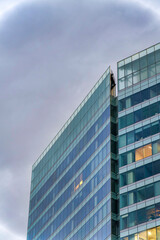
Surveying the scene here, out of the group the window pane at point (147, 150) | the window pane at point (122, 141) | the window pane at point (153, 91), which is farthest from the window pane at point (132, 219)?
the window pane at point (153, 91)

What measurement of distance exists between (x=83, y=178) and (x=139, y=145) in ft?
64.4

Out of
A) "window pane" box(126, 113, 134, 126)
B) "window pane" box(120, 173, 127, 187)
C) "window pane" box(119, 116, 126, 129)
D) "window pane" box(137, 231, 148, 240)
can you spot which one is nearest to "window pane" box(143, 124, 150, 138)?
"window pane" box(126, 113, 134, 126)

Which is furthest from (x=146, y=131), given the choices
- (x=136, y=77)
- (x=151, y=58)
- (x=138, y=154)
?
(x=151, y=58)

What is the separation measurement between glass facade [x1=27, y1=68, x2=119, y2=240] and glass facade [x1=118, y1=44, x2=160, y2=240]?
313cm

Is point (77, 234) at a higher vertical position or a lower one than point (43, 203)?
lower

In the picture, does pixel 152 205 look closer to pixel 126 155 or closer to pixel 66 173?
pixel 126 155

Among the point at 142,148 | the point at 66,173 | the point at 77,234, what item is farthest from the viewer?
the point at 66,173

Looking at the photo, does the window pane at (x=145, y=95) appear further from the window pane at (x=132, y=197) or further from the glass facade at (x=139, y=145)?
the window pane at (x=132, y=197)

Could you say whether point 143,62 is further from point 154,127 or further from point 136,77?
point 154,127

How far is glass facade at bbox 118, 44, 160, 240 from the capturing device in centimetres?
8906

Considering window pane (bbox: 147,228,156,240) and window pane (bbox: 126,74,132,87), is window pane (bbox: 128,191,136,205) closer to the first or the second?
window pane (bbox: 147,228,156,240)

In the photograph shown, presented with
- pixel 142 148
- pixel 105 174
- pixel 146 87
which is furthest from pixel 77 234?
pixel 146 87

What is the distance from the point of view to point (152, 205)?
8844 centimetres

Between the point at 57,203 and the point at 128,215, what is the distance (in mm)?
34682
